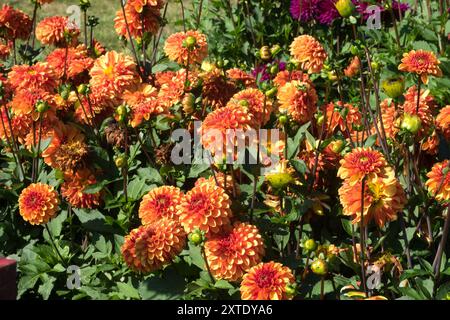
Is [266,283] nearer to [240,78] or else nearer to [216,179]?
[216,179]

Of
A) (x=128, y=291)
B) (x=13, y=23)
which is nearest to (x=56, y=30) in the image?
(x=13, y=23)

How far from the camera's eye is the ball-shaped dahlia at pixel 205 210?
157cm

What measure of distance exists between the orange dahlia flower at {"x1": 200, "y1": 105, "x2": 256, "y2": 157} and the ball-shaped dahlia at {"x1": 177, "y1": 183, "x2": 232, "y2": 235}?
0.11 meters

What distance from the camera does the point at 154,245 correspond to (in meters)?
1.60

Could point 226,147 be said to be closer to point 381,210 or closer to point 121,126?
point 381,210

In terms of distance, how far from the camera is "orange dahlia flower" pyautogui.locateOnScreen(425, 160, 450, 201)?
5.65ft

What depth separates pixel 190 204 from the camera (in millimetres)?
1595

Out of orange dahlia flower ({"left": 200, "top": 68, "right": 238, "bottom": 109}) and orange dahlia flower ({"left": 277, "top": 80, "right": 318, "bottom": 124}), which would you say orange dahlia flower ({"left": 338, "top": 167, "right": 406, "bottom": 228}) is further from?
orange dahlia flower ({"left": 200, "top": 68, "right": 238, "bottom": 109})

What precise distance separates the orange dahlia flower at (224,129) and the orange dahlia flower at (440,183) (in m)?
0.49

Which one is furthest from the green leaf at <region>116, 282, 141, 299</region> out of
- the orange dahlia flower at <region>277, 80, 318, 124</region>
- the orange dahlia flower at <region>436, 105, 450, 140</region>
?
the orange dahlia flower at <region>436, 105, 450, 140</region>

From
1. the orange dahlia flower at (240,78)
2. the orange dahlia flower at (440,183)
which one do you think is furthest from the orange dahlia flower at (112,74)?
the orange dahlia flower at (440,183)

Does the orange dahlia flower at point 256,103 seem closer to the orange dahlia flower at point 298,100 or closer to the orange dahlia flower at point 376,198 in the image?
the orange dahlia flower at point 298,100
